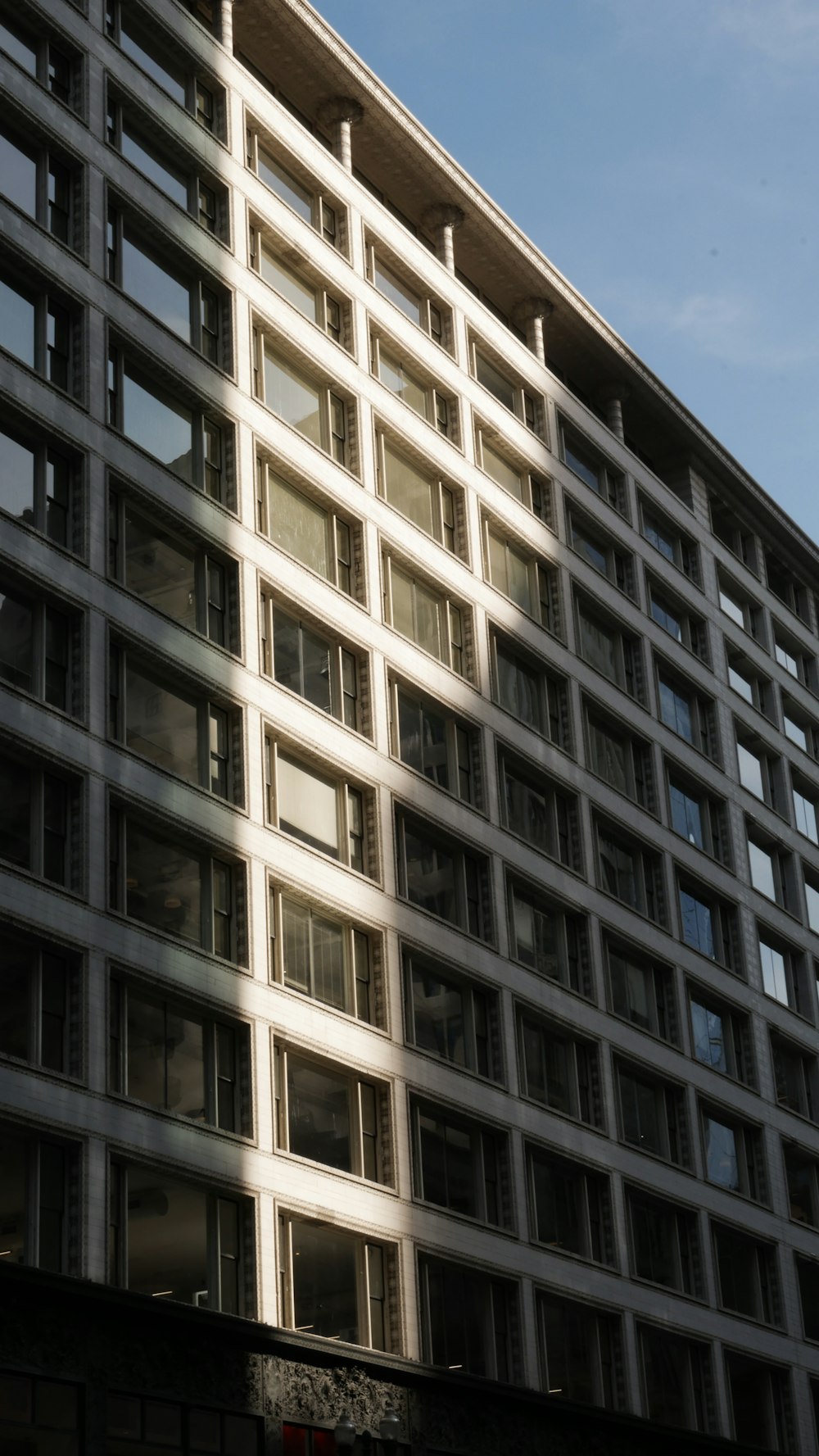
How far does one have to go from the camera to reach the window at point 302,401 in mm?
50500

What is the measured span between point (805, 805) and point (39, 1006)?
4337cm

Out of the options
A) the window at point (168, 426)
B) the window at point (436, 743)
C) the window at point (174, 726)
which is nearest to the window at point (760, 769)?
the window at point (436, 743)

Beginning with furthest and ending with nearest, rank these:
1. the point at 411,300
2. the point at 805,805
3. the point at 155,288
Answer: the point at 805,805 → the point at 411,300 → the point at 155,288

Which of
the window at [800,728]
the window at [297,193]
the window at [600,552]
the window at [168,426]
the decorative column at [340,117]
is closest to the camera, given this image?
the window at [168,426]

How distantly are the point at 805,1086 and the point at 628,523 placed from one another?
19.4m

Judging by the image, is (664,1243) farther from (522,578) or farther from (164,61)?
(164,61)

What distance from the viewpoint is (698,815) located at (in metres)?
66.8

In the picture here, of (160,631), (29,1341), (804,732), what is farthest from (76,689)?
(804,732)

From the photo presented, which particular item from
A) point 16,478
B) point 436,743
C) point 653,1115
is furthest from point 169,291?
point 653,1115

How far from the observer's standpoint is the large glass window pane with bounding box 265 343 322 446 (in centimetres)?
5078

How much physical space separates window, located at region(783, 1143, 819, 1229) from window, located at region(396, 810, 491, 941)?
58.4 ft

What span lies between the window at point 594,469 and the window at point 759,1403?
26497 millimetres

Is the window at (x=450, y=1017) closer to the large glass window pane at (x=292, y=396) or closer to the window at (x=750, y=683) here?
the large glass window pane at (x=292, y=396)

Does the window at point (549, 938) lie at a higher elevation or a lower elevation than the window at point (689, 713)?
lower
